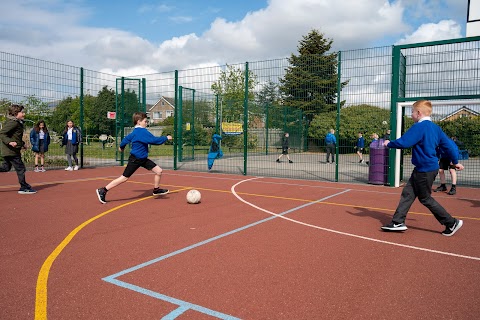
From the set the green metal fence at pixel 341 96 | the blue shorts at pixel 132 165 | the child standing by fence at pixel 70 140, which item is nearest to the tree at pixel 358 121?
the green metal fence at pixel 341 96

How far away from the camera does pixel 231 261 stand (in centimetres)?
424

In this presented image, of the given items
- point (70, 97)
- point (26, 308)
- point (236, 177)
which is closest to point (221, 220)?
point (26, 308)

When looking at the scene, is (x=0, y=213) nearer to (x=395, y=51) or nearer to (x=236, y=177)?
(x=236, y=177)

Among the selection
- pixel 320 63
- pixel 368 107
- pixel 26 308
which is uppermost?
pixel 320 63

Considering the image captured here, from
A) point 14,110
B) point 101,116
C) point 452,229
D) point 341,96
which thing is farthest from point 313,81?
point 101,116

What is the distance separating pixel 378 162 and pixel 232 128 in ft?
39.3

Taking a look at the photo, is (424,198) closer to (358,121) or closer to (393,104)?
(393,104)

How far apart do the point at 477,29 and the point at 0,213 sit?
482 inches

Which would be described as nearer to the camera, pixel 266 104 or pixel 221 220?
pixel 221 220

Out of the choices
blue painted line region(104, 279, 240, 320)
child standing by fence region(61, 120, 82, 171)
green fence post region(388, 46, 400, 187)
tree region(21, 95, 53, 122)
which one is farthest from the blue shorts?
tree region(21, 95, 53, 122)

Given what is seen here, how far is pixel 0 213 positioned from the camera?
6613 millimetres

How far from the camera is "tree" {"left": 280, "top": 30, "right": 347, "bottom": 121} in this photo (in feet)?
38.0

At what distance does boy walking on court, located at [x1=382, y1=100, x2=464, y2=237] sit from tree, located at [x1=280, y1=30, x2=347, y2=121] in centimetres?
582

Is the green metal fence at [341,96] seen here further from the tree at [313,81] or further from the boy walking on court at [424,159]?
the boy walking on court at [424,159]
